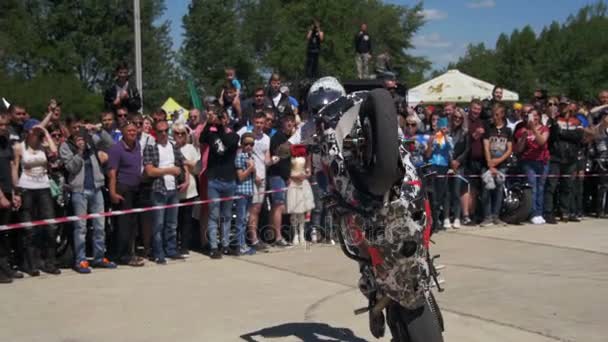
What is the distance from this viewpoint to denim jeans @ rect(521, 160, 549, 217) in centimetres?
1247

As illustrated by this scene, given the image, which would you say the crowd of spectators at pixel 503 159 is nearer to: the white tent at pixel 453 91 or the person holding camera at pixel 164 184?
the person holding camera at pixel 164 184

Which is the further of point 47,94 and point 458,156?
point 47,94

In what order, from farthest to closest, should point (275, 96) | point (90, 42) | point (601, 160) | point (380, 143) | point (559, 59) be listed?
point (559, 59)
point (90, 42)
point (275, 96)
point (601, 160)
point (380, 143)

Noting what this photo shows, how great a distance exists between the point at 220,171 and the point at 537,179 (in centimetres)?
574

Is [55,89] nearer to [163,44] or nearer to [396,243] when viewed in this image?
[163,44]

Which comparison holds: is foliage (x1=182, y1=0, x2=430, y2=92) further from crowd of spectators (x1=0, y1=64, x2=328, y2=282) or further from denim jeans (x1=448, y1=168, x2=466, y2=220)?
crowd of spectators (x1=0, y1=64, x2=328, y2=282)

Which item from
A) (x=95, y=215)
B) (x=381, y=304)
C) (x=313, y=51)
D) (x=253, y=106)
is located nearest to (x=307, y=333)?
(x=381, y=304)

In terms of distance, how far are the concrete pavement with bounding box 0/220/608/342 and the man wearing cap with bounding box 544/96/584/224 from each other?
2546mm

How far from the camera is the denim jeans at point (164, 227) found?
9516mm

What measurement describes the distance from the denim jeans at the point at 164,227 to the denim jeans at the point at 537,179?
240 inches

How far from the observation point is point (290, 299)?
7430mm

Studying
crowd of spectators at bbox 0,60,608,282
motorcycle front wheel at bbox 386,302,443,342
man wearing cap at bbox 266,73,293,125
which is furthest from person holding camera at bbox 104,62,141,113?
motorcycle front wheel at bbox 386,302,443,342

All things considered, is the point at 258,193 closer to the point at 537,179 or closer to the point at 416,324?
the point at 537,179

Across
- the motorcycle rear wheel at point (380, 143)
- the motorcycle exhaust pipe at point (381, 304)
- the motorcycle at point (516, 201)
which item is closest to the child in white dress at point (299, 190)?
the motorcycle at point (516, 201)
